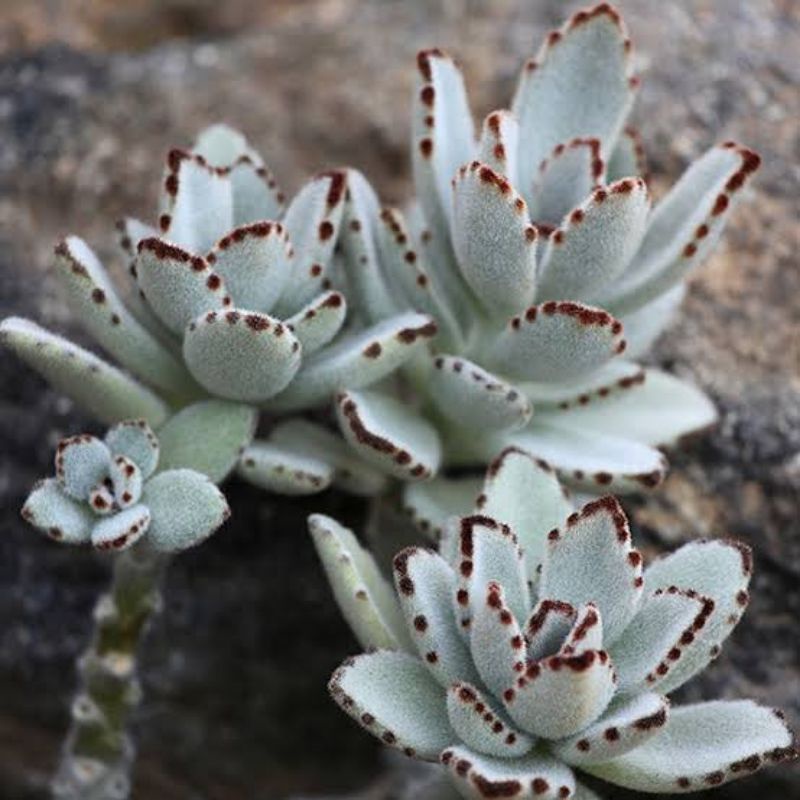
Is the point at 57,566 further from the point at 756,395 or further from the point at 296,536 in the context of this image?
the point at 756,395

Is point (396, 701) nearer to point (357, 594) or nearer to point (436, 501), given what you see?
point (357, 594)

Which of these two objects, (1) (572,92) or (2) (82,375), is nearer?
(2) (82,375)

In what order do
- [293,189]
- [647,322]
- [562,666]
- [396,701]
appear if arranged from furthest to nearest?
[293,189]
[647,322]
[396,701]
[562,666]

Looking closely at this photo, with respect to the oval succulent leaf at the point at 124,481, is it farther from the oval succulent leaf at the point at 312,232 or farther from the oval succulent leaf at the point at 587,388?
the oval succulent leaf at the point at 587,388

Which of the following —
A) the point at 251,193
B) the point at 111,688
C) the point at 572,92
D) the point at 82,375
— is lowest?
the point at 111,688

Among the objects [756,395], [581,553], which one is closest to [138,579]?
[581,553]

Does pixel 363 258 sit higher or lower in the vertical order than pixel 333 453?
higher

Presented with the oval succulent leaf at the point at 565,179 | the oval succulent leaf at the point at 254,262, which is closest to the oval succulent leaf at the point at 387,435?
the oval succulent leaf at the point at 254,262

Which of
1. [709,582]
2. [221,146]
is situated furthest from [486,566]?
[221,146]
